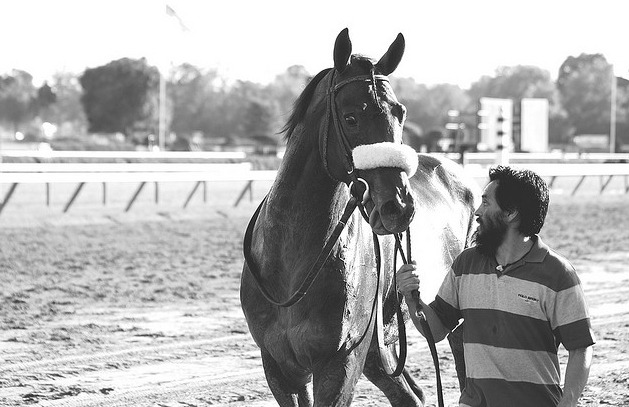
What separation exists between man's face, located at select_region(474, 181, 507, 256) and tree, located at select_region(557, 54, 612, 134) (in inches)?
3457

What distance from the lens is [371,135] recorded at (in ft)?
10.5

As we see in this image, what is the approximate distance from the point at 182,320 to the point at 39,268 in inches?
124

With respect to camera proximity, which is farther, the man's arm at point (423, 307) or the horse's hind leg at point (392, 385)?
the horse's hind leg at point (392, 385)

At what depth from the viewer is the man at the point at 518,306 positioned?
8.54 feet

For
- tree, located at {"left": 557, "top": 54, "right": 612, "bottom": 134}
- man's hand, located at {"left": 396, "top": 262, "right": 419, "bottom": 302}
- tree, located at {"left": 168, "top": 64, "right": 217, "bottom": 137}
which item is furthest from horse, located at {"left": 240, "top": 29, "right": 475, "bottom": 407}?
tree, located at {"left": 168, "top": 64, "right": 217, "bottom": 137}

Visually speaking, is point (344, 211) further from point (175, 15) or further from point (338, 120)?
point (175, 15)

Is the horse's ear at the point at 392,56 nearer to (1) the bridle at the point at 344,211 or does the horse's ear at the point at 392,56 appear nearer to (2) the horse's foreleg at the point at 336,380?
(1) the bridle at the point at 344,211

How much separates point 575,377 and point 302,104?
163cm

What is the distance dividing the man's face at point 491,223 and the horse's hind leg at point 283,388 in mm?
1130

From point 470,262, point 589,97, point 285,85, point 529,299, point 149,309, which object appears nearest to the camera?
point 529,299

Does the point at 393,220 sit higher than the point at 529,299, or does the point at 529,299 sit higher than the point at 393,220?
the point at 393,220

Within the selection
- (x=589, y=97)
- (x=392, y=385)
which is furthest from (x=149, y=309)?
(x=589, y=97)

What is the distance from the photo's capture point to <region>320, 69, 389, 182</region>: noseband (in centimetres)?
327

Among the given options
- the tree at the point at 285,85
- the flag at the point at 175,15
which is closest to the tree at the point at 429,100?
the tree at the point at 285,85
